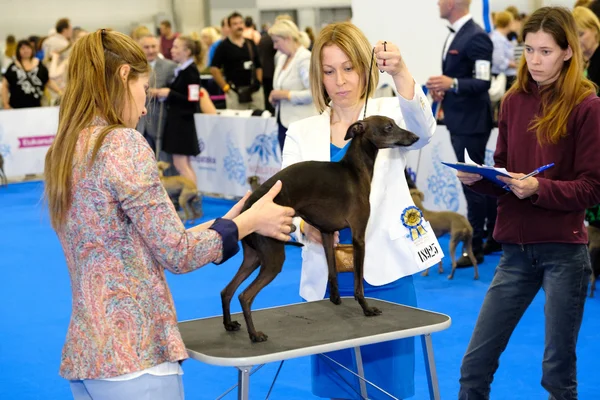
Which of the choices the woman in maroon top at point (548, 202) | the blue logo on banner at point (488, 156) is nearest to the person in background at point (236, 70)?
the blue logo on banner at point (488, 156)

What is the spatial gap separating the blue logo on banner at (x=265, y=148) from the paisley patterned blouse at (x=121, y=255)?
7265 millimetres

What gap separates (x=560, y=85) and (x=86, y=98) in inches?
67.5

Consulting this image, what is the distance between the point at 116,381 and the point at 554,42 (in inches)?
75.8

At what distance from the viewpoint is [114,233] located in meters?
2.15

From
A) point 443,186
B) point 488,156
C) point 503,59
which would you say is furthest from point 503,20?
point 488,156

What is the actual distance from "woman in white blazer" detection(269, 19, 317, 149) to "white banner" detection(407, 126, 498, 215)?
1.22 m

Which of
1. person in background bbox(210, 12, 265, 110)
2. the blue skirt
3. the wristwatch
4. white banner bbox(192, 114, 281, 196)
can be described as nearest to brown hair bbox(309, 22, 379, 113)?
the blue skirt

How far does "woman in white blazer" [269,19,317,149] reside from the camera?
8008 mm

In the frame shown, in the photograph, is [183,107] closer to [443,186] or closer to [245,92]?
[245,92]

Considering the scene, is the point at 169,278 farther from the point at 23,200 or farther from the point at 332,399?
the point at 23,200

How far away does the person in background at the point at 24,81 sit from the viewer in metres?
13.7

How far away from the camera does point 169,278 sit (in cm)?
725

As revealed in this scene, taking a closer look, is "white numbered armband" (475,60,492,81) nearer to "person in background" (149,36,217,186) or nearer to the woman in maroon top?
the woman in maroon top

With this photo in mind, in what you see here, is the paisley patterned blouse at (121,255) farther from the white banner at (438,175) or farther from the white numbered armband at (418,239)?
Result: the white banner at (438,175)
